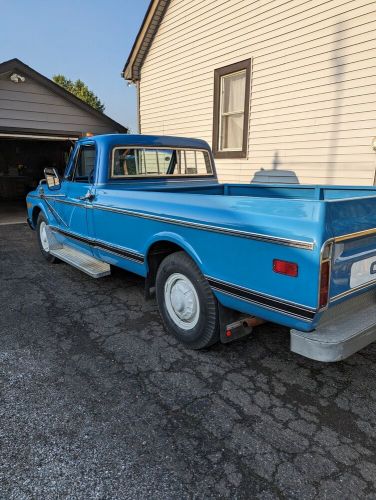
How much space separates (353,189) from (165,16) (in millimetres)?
7356

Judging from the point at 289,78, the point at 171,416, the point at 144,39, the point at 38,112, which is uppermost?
the point at 144,39

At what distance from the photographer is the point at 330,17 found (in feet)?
18.0

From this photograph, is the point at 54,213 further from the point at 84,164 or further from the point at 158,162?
the point at 158,162

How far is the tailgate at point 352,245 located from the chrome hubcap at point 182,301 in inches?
47.1

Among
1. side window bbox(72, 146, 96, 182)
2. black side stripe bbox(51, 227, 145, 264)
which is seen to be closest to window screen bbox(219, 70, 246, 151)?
side window bbox(72, 146, 96, 182)

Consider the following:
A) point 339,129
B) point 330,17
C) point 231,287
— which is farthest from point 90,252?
point 330,17

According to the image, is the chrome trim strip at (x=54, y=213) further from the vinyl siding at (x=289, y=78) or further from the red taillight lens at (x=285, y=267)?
the vinyl siding at (x=289, y=78)

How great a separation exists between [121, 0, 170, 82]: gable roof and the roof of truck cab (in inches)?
207

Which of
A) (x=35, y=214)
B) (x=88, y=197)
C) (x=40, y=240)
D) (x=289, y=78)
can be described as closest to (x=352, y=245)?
(x=88, y=197)

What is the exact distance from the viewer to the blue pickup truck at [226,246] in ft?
6.83

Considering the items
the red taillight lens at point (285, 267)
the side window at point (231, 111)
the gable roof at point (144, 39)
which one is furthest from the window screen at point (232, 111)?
the red taillight lens at point (285, 267)

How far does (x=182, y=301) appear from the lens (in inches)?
123

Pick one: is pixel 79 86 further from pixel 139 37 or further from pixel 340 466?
pixel 340 466

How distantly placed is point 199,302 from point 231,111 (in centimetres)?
578
